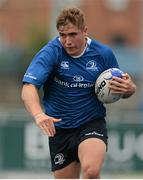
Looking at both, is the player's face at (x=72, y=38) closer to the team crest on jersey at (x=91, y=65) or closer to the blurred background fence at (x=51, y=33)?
the team crest on jersey at (x=91, y=65)

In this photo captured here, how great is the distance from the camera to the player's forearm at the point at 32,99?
376 inches

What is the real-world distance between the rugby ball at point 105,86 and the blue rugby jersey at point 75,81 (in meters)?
0.13

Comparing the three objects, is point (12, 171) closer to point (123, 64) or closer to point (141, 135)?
point (141, 135)

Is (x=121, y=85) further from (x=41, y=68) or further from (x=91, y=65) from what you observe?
(x=41, y=68)

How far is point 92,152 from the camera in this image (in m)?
9.97

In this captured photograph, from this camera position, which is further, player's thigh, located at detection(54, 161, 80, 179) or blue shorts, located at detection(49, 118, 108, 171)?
player's thigh, located at detection(54, 161, 80, 179)

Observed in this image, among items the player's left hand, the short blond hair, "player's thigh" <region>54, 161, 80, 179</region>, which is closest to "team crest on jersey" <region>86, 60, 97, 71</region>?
the player's left hand

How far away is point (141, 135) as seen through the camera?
1920 cm

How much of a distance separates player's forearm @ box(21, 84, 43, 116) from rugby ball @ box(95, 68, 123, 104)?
30.7 inches

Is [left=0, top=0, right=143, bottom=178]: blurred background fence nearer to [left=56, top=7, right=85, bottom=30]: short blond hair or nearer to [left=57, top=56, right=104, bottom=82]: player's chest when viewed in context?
[left=57, top=56, right=104, bottom=82]: player's chest

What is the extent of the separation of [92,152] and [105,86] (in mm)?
752

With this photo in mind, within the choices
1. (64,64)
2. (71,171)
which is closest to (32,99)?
(64,64)

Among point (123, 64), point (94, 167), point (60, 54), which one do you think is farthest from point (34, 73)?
point (123, 64)

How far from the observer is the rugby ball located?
10.1m
